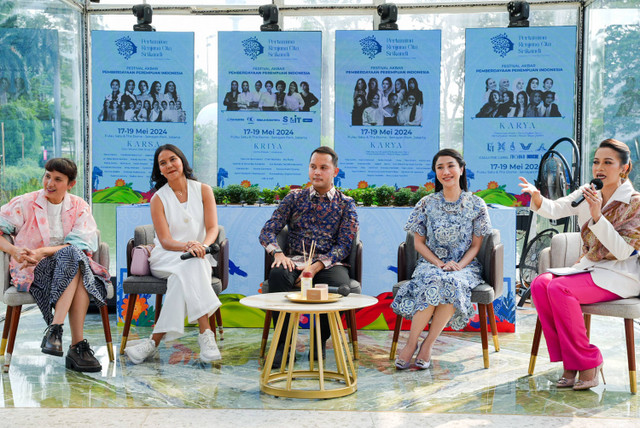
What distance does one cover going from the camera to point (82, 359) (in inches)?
168

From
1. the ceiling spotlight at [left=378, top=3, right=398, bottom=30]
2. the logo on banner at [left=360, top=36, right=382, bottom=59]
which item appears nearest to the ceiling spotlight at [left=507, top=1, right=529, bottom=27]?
the ceiling spotlight at [left=378, top=3, right=398, bottom=30]

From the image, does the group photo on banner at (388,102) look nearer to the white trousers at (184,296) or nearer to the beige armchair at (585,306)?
the beige armchair at (585,306)

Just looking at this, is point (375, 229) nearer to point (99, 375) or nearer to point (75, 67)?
point (99, 375)

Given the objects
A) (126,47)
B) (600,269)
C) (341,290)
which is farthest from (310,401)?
(126,47)

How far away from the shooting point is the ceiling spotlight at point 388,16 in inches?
279

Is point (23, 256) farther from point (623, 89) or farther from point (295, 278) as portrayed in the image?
point (623, 89)

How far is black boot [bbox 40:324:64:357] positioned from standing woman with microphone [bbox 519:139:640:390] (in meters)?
2.90

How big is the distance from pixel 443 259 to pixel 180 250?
177 cm

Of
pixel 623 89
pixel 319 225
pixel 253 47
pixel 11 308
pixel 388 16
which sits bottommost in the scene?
pixel 11 308

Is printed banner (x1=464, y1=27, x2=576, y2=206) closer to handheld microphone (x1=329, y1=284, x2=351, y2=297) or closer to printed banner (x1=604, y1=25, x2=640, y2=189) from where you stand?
printed banner (x1=604, y1=25, x2=640, y2=189)

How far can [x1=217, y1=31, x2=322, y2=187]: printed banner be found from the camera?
7180 mm

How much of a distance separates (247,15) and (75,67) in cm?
187

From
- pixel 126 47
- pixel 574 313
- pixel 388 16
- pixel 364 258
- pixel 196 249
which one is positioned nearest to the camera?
pixel 574 313

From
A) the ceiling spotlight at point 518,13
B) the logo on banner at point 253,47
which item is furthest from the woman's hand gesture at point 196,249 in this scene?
the ceiling spotlight at point 518,13
